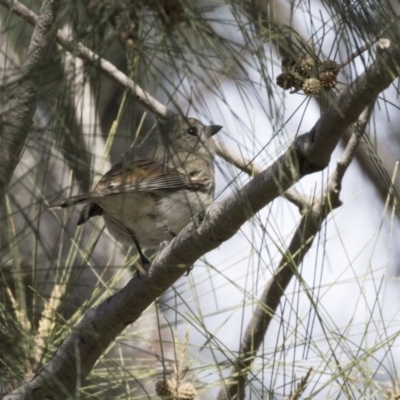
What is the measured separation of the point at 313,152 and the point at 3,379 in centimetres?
141

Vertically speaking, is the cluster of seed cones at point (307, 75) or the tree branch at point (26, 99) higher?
the cluster of seed cones at point (307, 75)

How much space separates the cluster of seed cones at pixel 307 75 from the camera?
2266mm

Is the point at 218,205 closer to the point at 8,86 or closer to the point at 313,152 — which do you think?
the point at 313,152

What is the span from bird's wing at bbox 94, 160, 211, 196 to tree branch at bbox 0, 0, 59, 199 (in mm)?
798

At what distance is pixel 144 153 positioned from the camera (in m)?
3.07

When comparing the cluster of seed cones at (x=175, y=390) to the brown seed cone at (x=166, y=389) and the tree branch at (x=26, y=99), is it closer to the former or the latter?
the brown seed cone at (x=166, y=389)

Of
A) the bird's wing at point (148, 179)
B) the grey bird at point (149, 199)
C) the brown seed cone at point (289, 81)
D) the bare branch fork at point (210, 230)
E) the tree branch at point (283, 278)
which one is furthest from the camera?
the tree branch at point (283, 278)

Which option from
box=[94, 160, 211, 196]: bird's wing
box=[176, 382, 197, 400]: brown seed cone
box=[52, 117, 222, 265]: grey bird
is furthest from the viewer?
box=[52, 117, 222, 265]: grey bird

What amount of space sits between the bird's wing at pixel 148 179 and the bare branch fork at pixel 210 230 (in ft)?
1.71

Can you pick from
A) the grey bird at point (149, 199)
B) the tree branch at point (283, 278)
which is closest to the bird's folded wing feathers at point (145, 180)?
the grey bird at point (149, 199)

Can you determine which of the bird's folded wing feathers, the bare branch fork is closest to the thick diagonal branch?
the bare branch fork

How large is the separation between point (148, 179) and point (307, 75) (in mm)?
1277

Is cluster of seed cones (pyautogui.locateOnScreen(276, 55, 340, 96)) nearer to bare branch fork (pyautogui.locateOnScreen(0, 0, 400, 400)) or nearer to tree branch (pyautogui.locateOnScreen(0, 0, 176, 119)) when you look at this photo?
bare branch fork (pyautogui.locateOnScreen(0, 0, 400, 400))

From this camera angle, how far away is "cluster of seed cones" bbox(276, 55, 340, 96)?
7.43 ft
